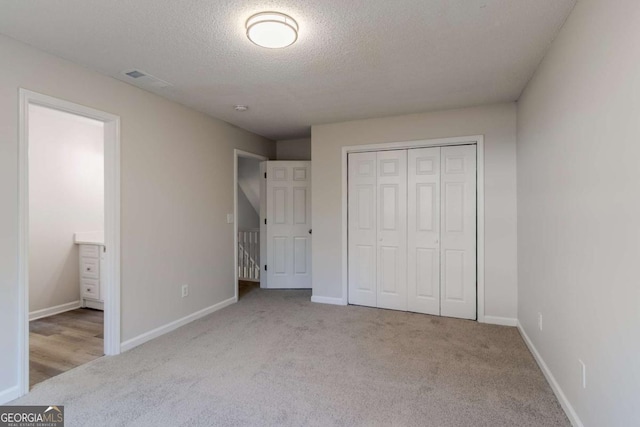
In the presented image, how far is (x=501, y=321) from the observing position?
11.2 feet

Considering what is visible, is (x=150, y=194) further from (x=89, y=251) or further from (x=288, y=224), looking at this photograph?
(x=288, y=224)

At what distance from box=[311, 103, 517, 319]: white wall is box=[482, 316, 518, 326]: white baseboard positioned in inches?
1.2

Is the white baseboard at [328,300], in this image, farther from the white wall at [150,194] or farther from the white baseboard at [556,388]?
the white baseboard at [556,388]

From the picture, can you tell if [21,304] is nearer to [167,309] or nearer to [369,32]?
[167,309]

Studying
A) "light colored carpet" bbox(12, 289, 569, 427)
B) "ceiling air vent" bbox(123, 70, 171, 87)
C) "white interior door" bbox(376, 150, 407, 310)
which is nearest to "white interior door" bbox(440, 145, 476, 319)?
"light colored carpet" bbox(12, 289, 569, 427)

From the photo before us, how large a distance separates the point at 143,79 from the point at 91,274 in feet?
8.58

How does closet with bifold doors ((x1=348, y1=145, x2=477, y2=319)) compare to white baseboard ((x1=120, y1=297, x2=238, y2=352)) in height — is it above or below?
above

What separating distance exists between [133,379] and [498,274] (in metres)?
3.48

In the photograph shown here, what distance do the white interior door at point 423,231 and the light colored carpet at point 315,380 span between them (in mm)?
446

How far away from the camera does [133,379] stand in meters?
2.34

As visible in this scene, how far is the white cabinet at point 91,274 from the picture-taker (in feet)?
12.9

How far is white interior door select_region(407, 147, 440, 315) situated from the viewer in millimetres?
3713

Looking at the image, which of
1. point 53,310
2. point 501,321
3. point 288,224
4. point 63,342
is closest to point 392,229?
point 501,321

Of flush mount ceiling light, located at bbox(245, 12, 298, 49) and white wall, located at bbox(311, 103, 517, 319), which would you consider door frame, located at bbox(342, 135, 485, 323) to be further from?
flush mount ceiling light, located at bbox(245, 12, 298, 49)
